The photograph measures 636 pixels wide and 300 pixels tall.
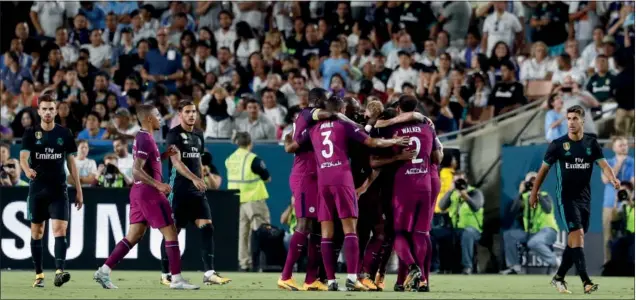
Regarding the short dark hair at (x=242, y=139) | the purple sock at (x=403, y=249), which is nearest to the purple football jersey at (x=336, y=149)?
the purple sock at (x=403, y=249)

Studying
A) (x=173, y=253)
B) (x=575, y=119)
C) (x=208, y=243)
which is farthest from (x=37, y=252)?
(x=575, y=119)

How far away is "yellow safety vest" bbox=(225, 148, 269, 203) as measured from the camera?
20.4 m

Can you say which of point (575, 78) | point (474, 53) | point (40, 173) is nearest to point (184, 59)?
point (474, 53)

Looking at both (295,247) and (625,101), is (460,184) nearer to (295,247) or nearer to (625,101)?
(625,101)

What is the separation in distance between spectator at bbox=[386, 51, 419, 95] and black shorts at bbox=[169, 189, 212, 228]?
361 inches

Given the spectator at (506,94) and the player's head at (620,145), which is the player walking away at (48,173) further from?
the spectator at (506,94)

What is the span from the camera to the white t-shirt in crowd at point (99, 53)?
84.2 feet

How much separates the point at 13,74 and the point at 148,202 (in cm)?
1132

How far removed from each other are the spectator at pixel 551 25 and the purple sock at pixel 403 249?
480 inches

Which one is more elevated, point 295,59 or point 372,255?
point 295,59

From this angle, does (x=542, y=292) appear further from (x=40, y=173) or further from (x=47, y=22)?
(x=47, y=22)

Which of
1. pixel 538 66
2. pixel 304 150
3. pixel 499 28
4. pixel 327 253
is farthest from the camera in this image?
pixel 499 28

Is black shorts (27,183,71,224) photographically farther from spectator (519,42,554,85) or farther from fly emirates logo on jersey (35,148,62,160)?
spectator (519,42,554,85)

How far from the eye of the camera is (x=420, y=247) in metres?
14.2
